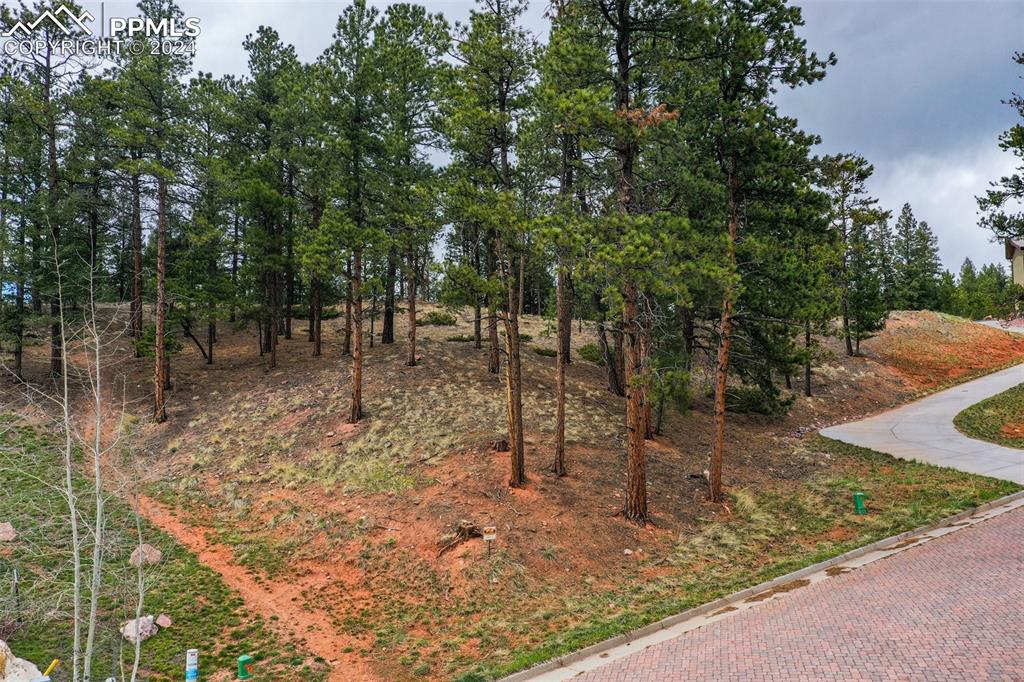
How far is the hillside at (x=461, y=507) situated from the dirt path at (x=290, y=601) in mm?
49

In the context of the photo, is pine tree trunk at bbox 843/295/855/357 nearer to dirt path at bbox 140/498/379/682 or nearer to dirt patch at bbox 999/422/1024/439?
dirt patch at bbox 999/422/1024/439

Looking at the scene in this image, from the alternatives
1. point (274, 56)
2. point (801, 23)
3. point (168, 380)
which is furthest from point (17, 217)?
point (801, 23)

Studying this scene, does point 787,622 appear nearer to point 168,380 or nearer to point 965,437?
point 965,437

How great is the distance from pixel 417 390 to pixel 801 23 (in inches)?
665

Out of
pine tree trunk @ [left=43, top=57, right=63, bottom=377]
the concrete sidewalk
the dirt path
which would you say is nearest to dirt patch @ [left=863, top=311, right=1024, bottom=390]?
the concrete sidewalk

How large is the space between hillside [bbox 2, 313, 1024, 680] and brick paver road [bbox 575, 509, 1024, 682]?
3.84 ft

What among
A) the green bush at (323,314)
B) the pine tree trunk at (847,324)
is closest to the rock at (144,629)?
the green bush at (323,314)

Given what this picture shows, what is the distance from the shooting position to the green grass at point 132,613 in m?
9.30

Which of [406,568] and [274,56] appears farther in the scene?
[274,56]

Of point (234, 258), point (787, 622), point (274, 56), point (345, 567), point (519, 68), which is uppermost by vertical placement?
point (274, 56)

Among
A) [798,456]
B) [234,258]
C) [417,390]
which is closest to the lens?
[798,456]

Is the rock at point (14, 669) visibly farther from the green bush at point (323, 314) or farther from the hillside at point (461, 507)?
the green bush at point (323, 314)

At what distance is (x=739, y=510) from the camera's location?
48.5 ft

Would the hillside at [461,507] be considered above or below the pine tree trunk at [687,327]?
below
